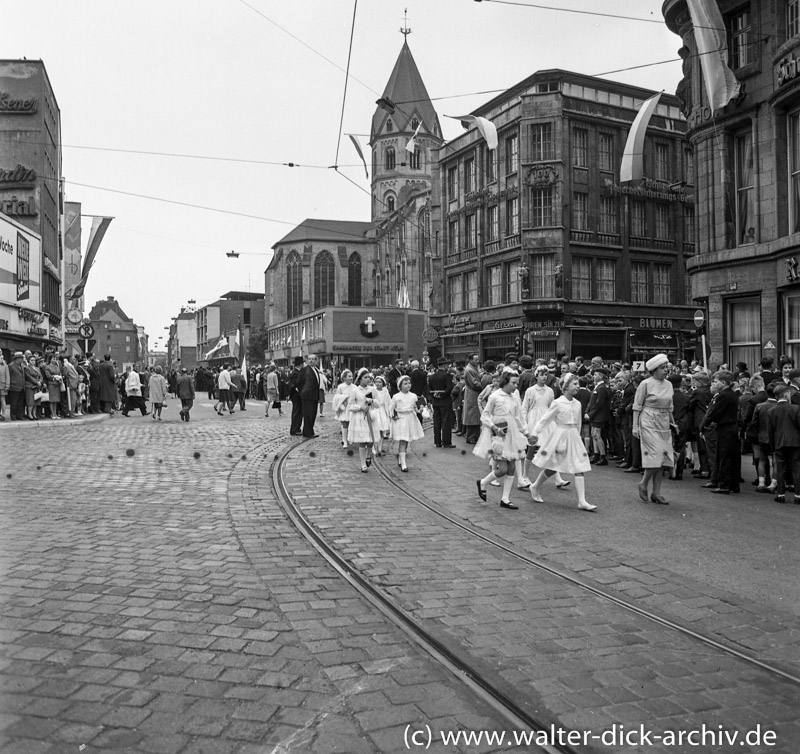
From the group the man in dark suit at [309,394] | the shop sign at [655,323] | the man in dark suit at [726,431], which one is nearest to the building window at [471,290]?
the shop sign at [655,323]

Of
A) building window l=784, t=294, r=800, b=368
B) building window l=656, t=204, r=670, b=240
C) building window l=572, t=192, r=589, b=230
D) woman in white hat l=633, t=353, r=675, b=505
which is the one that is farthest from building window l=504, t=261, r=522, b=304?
woman in white hat l=633, t=353, r=675, b=505

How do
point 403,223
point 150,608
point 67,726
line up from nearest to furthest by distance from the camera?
point 67,726, point 150,608, point 403,223

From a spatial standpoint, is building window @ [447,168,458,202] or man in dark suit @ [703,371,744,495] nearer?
man in dark suit @ [703,371,744,495]

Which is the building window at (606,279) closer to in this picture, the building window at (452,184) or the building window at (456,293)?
the building window at (456,293)

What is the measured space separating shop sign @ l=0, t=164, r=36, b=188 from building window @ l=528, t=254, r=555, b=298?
→ 25959 millimetres

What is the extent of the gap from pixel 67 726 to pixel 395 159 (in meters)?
93.1

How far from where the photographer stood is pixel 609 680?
3867 millimetres

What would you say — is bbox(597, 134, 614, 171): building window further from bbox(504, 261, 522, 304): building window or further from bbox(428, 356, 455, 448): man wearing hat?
bbox(428, 356, 455, 448): man wearing hat

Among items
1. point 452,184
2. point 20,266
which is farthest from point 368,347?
point 20,266

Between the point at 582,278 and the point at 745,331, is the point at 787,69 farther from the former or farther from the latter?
the point at 582,278

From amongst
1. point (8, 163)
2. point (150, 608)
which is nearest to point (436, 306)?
point (8, 163)

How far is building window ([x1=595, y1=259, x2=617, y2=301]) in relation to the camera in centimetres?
4047

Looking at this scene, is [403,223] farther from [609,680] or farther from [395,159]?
[609,680]

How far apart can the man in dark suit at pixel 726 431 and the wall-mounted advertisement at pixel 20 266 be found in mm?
30456
